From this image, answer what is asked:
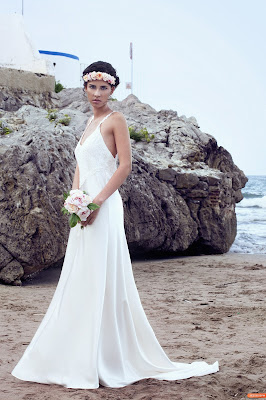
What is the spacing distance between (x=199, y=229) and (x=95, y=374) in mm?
8418

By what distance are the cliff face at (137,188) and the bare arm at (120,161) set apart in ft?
15.1

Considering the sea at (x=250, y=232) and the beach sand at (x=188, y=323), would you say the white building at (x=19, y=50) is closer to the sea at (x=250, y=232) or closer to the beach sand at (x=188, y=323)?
the sea at (x=250, y=232)

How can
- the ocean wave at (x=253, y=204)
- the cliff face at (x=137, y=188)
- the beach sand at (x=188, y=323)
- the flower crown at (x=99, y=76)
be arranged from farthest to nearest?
the ocean wave at (x=253, y=204)
the cliff face at (x=137, y=188)
the flower crown at (x=99, y=76)
the beach sand at (x=188, y=323)

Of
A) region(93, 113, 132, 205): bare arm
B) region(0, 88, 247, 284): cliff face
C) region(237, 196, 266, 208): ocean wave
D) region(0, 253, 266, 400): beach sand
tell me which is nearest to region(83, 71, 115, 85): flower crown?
region(93, 113, 132, 205): bare arm

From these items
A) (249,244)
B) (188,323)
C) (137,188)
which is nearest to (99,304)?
(188,323)

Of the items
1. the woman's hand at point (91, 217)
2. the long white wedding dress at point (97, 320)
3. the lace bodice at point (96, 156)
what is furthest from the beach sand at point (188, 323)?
the lace bodice at point (96, 156)

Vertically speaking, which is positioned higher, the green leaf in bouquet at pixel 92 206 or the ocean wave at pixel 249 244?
the green leaf in bouquet at pixel 92 206

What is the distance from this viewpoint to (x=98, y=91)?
4.21 metres

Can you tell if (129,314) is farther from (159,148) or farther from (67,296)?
(159,148)

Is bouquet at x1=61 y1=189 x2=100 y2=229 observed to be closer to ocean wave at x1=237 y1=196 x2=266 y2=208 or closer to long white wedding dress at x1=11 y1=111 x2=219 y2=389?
long white wedding dress at x1=11 y1=111 x2=219 y2=389

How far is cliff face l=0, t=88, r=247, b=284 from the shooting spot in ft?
28.1

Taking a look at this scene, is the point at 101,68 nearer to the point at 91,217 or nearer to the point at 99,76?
the point at 99,76

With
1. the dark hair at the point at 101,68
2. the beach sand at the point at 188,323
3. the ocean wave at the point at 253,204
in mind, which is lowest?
the beach sand at the point at 188,323

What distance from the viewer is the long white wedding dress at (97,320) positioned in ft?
13.0
